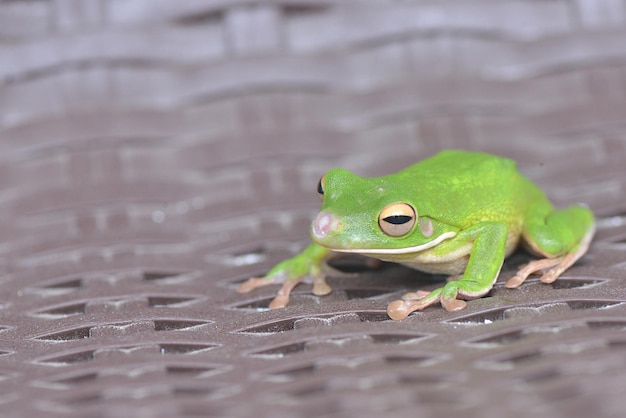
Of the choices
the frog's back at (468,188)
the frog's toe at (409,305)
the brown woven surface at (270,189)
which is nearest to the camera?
the brown woven surface at (270,189)

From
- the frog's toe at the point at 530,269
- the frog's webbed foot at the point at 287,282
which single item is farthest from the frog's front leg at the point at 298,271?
the frog's toe at the point at 530,269

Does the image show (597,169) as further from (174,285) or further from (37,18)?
(37,18)

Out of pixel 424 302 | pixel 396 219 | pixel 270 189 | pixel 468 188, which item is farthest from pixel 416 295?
pixel 270 189

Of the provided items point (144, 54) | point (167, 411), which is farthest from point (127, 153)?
point (167, 411)

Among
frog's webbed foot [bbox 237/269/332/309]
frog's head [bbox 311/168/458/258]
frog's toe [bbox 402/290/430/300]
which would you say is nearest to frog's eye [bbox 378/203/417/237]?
frog's head [bbox 311/168/458/258]

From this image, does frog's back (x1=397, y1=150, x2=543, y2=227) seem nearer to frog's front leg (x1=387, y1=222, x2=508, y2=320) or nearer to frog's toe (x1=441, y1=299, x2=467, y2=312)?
frog's front leg (x1=387, y1=222, x2=508, y2=320)

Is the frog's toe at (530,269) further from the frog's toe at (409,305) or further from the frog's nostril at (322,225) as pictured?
the frog's nostril at (322,225)
